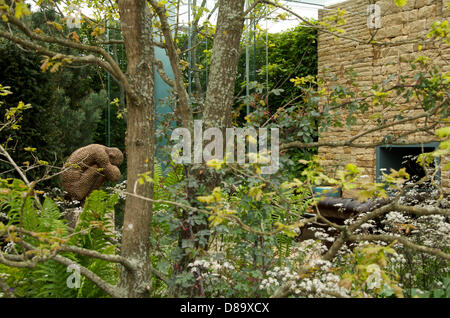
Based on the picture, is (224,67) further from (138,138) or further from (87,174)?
(87,174)

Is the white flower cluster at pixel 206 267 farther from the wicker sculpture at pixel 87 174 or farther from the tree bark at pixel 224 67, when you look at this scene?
the wicker sculpture at pixel 87 174

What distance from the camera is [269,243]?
228 centimetres

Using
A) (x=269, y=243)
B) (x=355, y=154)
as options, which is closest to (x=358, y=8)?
(x=355, y=154)

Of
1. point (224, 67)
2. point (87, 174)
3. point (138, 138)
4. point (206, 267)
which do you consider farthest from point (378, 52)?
point (206, 267)

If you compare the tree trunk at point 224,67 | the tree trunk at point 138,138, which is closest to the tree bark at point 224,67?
the tree trunk at point 224,67

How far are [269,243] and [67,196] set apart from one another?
3.63 metres

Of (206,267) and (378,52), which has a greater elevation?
(378,52)

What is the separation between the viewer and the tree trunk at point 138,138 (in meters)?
1.97

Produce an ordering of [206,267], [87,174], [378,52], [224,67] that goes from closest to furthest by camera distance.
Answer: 1. [206,267]
2. [224,67]
3. [87,174]
4. [378,52]

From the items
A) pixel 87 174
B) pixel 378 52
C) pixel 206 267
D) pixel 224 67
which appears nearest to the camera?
pixel 206 267

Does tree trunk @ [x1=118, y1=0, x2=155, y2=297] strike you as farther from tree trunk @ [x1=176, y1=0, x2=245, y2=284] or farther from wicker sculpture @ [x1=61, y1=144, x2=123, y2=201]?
Result: wicker sculpture @ [x1=61, y1=144, x2=123, y2=201]

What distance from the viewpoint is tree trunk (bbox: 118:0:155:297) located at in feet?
6.47

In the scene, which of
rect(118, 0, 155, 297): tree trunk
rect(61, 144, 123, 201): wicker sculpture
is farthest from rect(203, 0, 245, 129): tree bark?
rect(61, 144, 123, 201): wicker sculpture

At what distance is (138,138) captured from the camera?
2.02 metres
